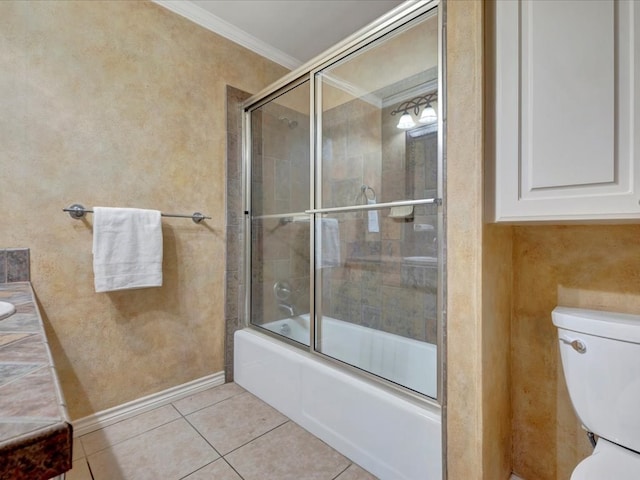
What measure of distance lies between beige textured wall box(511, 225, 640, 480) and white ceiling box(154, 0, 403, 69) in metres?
1.65

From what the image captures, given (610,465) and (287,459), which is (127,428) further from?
(610,465)

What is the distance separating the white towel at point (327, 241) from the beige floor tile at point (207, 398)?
1024 millimetres

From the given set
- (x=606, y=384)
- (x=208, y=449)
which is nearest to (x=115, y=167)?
(x=208, y=449)

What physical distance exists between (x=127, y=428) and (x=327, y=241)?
4.85 feet

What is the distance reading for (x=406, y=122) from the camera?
1.74 m

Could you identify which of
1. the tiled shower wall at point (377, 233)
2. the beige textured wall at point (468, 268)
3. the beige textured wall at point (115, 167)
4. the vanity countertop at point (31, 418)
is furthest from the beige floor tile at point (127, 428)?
the beige textured wall at point (468, 268)

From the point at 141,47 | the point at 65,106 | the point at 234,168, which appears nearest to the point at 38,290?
the point at 65,106

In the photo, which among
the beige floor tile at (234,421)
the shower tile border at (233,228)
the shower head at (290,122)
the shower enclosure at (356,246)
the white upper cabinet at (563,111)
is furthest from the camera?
the shower tile border at (233,228)

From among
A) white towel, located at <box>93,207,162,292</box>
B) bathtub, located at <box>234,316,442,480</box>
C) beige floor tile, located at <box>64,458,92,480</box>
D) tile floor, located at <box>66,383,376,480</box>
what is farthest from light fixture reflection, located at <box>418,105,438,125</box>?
beige floor tile, located at <box>64,458,92,480</box>

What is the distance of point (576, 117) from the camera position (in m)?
0.91

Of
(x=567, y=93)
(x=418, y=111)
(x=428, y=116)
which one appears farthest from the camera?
(x=418, y=111)

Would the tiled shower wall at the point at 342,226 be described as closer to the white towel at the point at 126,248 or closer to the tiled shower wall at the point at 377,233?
the tiled shower wall at the point at 377,233

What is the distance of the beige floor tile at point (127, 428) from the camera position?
60.4 inches

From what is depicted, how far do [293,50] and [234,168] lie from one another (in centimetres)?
104
